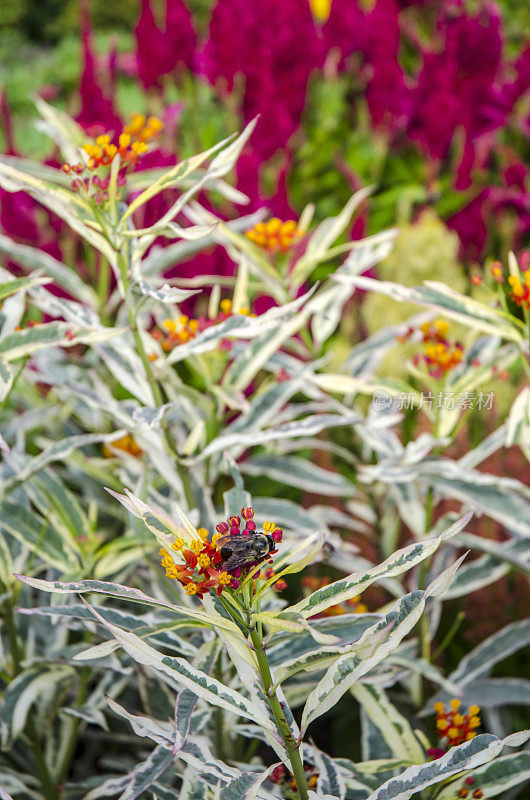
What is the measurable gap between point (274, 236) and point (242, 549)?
51 cm

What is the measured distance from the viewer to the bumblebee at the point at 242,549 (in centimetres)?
47

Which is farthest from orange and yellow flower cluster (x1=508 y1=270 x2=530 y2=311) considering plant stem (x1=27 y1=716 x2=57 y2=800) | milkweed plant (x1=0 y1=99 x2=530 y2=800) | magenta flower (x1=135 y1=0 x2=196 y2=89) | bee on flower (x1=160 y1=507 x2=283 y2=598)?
magenta flower (x1=135 y1=0 x2=196 y2=89)

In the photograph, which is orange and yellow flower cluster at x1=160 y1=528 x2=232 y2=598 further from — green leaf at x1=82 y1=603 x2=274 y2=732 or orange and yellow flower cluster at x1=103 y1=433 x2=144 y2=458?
orange and yellow flower cluster at x1=103 y1=433 x2=144 y2=458

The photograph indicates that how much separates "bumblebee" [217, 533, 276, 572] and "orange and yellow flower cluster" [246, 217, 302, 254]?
486 millimetres

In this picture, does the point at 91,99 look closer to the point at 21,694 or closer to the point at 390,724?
the point at 21,694

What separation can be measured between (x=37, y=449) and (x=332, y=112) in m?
2.82

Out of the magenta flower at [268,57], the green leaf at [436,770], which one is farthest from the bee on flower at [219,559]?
the magenta flower at [268,57]

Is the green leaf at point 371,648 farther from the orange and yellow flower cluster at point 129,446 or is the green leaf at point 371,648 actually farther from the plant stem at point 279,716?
the orange and yellow flower cluster at point 129,446

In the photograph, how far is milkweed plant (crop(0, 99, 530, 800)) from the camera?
53cm

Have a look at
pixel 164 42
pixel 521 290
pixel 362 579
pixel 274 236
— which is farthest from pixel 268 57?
pixel 362 579

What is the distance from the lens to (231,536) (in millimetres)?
488

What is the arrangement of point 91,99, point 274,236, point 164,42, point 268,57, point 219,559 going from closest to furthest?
point 219,559, point 274,236, point 91,99, point 268,57, point 164,42

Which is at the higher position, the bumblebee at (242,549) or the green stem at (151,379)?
the green stem at (151,379)

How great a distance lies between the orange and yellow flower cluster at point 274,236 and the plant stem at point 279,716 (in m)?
0.50
